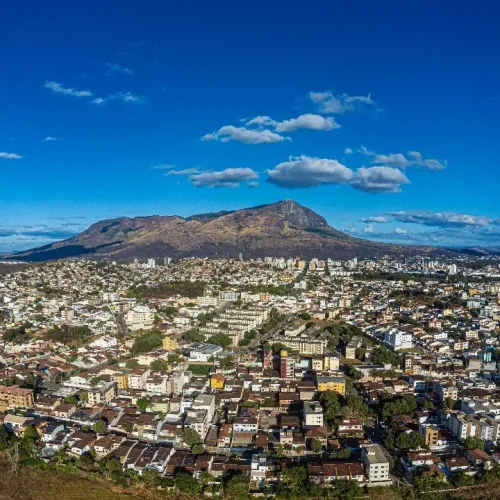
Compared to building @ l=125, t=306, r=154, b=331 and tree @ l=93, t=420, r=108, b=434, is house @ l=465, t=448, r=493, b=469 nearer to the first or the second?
tree @ l=93, t=420, r=108, b=434

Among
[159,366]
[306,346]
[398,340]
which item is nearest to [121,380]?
[159,366]

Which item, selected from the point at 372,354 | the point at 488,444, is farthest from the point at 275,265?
the point at 488,444

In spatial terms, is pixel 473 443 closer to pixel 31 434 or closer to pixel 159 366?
pixel 159 366

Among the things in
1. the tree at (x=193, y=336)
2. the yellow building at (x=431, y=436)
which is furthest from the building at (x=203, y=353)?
the yellow building at (x=431, y=436)

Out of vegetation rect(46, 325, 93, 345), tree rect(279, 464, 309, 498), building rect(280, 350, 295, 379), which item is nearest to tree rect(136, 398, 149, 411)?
building rect(280, 350, 295, 379)

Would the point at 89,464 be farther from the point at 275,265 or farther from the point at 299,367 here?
the point at 275,265

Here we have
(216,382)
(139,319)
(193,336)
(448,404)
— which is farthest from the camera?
(139,319)
